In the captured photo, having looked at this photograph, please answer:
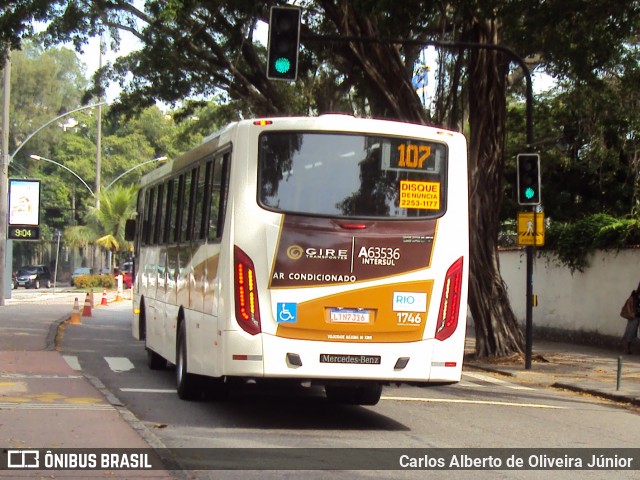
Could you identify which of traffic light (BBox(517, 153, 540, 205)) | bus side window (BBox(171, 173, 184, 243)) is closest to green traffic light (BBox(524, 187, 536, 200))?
traffic light (BBox(517, 153, 540, 205))

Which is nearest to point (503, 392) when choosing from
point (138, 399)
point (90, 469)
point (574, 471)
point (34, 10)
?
point (138, 399)

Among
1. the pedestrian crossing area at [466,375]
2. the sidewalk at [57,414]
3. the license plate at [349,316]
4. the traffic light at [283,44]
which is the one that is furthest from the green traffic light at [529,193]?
the license plate at [349,316]

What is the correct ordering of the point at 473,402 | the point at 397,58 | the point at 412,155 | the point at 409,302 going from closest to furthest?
the point at 409,302 → the point at 412,155 → the point at 473,402 → the point at 397,58

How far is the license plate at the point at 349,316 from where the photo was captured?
10609 millimetres

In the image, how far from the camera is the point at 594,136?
2906 centimetres

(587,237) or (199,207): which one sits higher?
(587,237)

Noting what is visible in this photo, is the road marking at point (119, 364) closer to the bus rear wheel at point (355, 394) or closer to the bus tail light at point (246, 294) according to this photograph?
the bus rear wheel at point (355, 394)

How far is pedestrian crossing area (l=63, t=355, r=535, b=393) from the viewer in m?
16.6

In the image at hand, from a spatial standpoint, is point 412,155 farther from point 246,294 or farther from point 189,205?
point 189,205

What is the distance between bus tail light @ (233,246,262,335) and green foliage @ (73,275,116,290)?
51.9 metres

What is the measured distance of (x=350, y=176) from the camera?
10.9 m

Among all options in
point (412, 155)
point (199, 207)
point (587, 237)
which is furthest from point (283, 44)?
point (587, 237)

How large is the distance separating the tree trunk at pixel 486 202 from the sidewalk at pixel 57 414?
820 cm

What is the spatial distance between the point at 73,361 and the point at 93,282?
147ft
